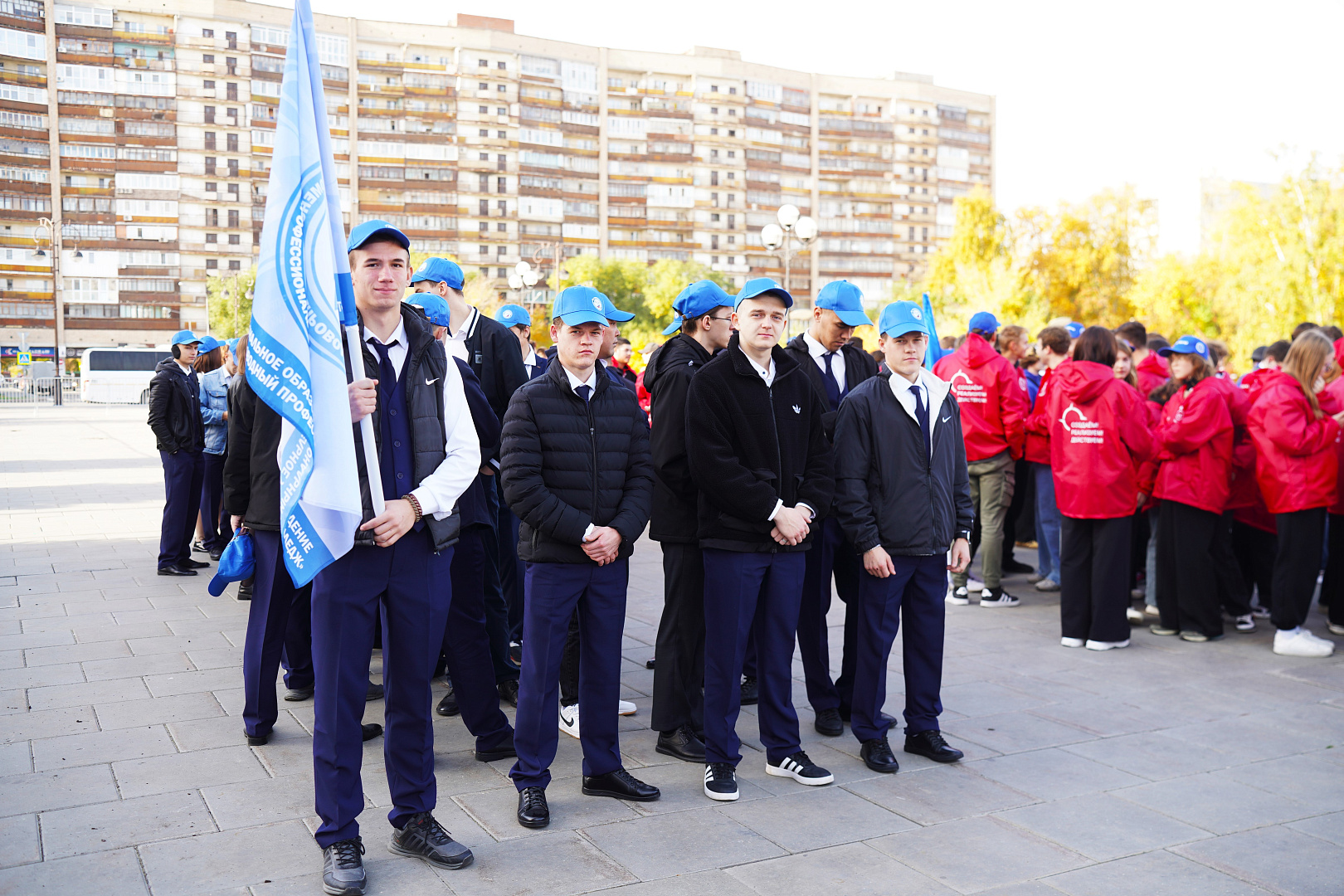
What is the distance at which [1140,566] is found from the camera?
376 inches

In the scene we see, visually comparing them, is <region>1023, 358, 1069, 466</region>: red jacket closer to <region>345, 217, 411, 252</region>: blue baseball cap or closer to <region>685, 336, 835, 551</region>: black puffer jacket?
<region>685, 336, 835, 551</region>: black puffer jacket

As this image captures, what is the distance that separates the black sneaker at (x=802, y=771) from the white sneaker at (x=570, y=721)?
3.88ft

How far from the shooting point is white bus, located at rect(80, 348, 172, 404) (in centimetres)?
5325

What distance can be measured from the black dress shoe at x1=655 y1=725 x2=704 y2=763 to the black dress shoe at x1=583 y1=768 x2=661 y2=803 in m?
0.58

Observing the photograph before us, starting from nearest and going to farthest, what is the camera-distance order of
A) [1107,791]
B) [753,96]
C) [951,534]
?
[1107,791], [951,534], [753,96]

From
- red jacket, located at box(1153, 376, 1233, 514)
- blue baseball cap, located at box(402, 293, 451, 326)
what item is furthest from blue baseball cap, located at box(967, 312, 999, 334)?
blue baseball cap, located at box(402, 293, 451, 326)

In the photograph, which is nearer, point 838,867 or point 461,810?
point 838,867

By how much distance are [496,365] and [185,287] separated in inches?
3562

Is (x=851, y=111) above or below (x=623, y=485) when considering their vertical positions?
above

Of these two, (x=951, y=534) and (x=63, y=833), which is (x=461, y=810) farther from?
(x=951, y=534)

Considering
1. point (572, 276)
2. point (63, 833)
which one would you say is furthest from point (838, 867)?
point (572, 276)

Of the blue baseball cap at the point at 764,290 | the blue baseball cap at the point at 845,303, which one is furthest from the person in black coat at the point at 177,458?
the blue baseball cap at the point at 764,290

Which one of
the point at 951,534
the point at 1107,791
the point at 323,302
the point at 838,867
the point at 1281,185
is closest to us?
the point at 323,302

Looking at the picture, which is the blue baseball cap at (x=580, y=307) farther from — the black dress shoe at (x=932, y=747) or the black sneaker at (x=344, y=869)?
the black dress shoe at (x=932, y=747)
